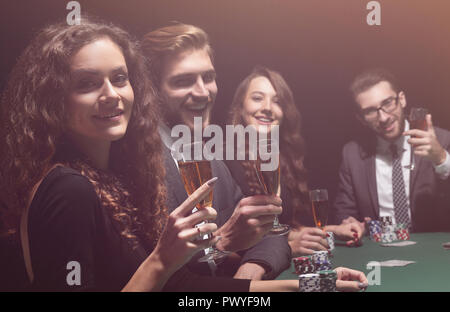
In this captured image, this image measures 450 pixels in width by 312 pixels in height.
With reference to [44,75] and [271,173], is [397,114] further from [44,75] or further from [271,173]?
[44,75]

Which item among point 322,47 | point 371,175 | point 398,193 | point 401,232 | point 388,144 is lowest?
point 401,232

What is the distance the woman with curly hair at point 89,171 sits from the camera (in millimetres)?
1712

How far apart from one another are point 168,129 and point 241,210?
79 cm

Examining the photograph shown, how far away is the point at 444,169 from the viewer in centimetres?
316

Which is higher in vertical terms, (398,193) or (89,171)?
(89,171)

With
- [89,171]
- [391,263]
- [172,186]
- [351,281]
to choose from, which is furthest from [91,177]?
[391,263]

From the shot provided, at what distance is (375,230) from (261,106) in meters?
1.05

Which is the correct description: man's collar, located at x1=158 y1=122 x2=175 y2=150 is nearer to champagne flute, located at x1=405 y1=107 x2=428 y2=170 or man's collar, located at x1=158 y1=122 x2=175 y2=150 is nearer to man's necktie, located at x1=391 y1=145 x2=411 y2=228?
champagne flute, located at x1=405 y1=107 x2=428 y2=170

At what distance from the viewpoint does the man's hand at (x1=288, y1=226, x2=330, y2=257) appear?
8.29 feet

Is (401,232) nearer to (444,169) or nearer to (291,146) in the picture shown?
(444,169)

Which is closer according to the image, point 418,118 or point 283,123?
point 418,118

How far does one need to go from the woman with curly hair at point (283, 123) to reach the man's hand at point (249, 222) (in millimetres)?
617

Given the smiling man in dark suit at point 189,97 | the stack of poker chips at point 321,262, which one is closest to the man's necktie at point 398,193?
the smiling man in dark suit at point 189,97
